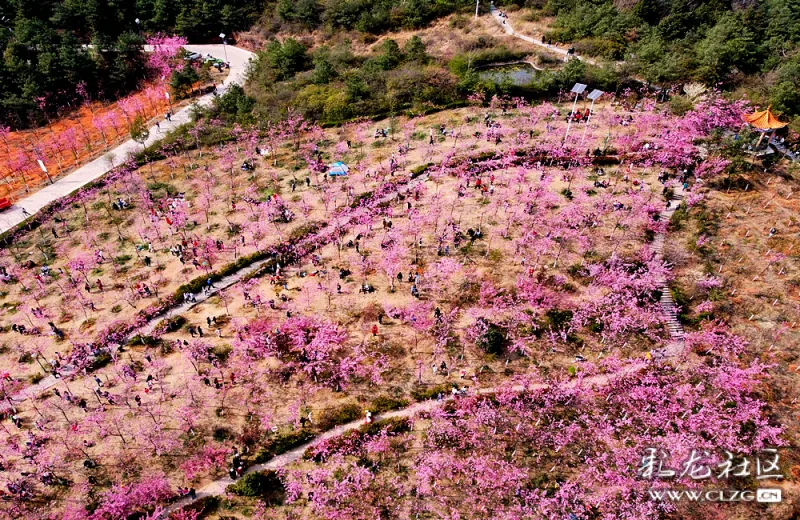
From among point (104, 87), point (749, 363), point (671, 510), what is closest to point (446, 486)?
point (671, 510)

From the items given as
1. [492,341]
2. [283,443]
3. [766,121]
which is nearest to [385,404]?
[283,443]

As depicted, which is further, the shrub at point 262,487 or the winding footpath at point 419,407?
the winding footpath at point 419,407

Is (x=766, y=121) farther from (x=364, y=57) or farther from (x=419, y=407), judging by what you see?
(x=364, y=57)

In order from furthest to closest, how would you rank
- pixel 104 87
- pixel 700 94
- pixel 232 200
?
pixel 104 87, pixel 700 94, pixel 232 200

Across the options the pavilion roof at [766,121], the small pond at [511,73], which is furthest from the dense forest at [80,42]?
the pavilion roof at [766,121]

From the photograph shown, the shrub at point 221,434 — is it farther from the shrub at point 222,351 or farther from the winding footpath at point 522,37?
the winding footpath at point 522,37

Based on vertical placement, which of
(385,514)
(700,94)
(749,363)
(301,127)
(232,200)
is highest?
(700,94)

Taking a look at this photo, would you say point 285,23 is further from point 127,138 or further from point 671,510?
point 671,510
